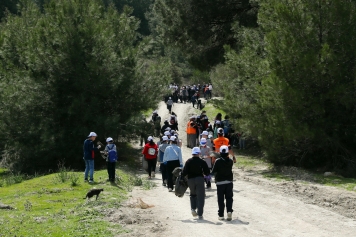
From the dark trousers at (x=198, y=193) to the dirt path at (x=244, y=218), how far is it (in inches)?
13.5

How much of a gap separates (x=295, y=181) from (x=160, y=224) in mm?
9331

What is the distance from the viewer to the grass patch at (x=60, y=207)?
13.6 metres

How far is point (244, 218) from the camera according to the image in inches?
576

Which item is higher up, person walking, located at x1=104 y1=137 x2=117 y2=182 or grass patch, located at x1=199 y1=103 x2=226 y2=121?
grass patch, located at x1=199 y1=103 x2=226 y2=121

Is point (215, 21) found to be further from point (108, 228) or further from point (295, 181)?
point (108, 228)

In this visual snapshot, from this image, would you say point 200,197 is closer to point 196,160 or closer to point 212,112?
point 196,160

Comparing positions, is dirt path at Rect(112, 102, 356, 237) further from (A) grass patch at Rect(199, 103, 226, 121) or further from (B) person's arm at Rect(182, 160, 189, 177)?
(A) grass patch at Rect(199, 103, 226, 121)

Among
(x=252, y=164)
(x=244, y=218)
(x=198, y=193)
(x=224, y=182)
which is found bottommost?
(x=244, y=218)

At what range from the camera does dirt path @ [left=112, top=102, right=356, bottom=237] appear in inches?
513

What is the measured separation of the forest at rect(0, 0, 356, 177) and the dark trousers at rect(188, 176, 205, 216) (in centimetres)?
1012

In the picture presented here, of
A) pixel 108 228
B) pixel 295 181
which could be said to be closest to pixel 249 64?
pixel 295 181

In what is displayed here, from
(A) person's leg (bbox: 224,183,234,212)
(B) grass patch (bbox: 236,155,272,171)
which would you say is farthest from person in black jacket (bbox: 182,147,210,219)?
(B) grass patch (bbox: 236,155,272,171)

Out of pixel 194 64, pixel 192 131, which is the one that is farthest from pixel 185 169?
pixel 194 64

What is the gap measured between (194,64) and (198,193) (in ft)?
85.3
